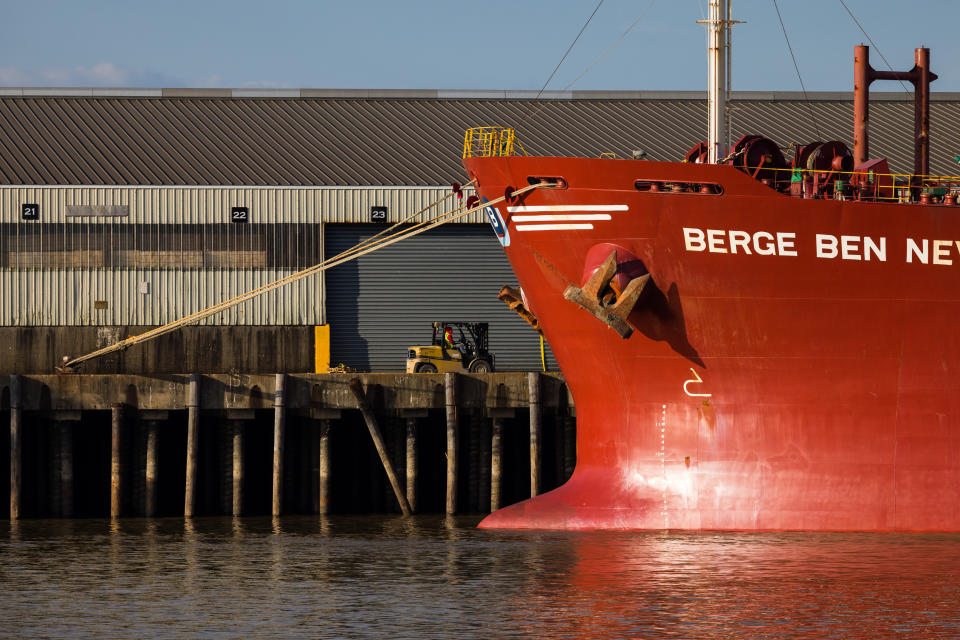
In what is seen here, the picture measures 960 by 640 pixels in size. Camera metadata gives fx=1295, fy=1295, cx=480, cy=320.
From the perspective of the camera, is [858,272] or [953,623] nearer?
[953,623]

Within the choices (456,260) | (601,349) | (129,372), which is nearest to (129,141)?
(129,372)

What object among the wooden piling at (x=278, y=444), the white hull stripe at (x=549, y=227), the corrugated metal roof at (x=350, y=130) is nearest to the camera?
the white hull stripe at (x=549, y=227)

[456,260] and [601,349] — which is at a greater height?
[456,260]

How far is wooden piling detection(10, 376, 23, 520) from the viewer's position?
31344 mm

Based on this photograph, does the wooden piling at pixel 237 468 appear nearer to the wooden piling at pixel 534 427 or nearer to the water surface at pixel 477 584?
the water surface at pixel 477 584

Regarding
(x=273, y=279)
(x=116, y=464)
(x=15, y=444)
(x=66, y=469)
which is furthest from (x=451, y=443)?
(x=273, y=279)

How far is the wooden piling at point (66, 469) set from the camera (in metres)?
32.0

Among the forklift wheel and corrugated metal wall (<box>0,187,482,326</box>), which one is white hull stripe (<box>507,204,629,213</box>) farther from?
corrugated metal wall (<box>0,187,482,326</box>)

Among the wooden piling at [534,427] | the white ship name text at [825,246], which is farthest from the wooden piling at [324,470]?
the white ship name text at [825,246]

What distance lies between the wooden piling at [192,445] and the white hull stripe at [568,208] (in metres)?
9.76

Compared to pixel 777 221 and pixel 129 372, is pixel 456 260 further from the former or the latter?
pixel 777 221

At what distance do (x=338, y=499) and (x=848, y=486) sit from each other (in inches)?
547

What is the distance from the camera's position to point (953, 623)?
19.2 meters

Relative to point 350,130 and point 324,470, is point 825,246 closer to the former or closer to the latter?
point 324,470
